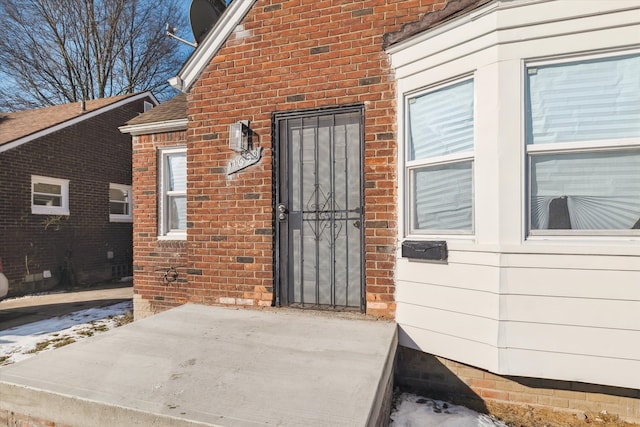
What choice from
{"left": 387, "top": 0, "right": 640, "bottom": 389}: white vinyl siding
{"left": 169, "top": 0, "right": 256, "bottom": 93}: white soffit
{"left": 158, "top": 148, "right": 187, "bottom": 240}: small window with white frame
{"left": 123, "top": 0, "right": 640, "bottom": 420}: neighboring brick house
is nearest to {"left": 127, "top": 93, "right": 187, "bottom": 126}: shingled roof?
{"left": 158, "top": 148, "right": 187, "bottom": 240}: small window with white frame

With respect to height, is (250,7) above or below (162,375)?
above

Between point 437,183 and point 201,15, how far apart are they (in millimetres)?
4386

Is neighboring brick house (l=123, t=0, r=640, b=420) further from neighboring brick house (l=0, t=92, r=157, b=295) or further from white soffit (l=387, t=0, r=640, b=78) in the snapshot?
neighboring brick house (l=0, t=92, r=157, b=295)

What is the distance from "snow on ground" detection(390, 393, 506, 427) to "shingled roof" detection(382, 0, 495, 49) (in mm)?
3379

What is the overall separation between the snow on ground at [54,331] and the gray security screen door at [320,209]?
11.4 ft

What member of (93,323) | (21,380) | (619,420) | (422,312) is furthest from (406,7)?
(93,323)

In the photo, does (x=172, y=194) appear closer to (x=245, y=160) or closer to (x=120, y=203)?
(x=245, y=160)

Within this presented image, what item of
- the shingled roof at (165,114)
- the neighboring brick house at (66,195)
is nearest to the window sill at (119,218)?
the neighboring brick house at (66,195)

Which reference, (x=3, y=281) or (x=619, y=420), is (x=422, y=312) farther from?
(x=3, y=281)

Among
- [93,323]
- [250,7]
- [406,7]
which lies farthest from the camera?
[93,323]

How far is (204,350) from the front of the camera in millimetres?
2869

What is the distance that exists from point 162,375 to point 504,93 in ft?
10.9

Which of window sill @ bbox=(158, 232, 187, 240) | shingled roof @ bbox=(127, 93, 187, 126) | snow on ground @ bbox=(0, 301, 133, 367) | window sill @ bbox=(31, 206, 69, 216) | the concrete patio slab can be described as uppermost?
shingled roof @ bbox=(127, 93, 187, 126)

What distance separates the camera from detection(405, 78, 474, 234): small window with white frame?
3.15m
